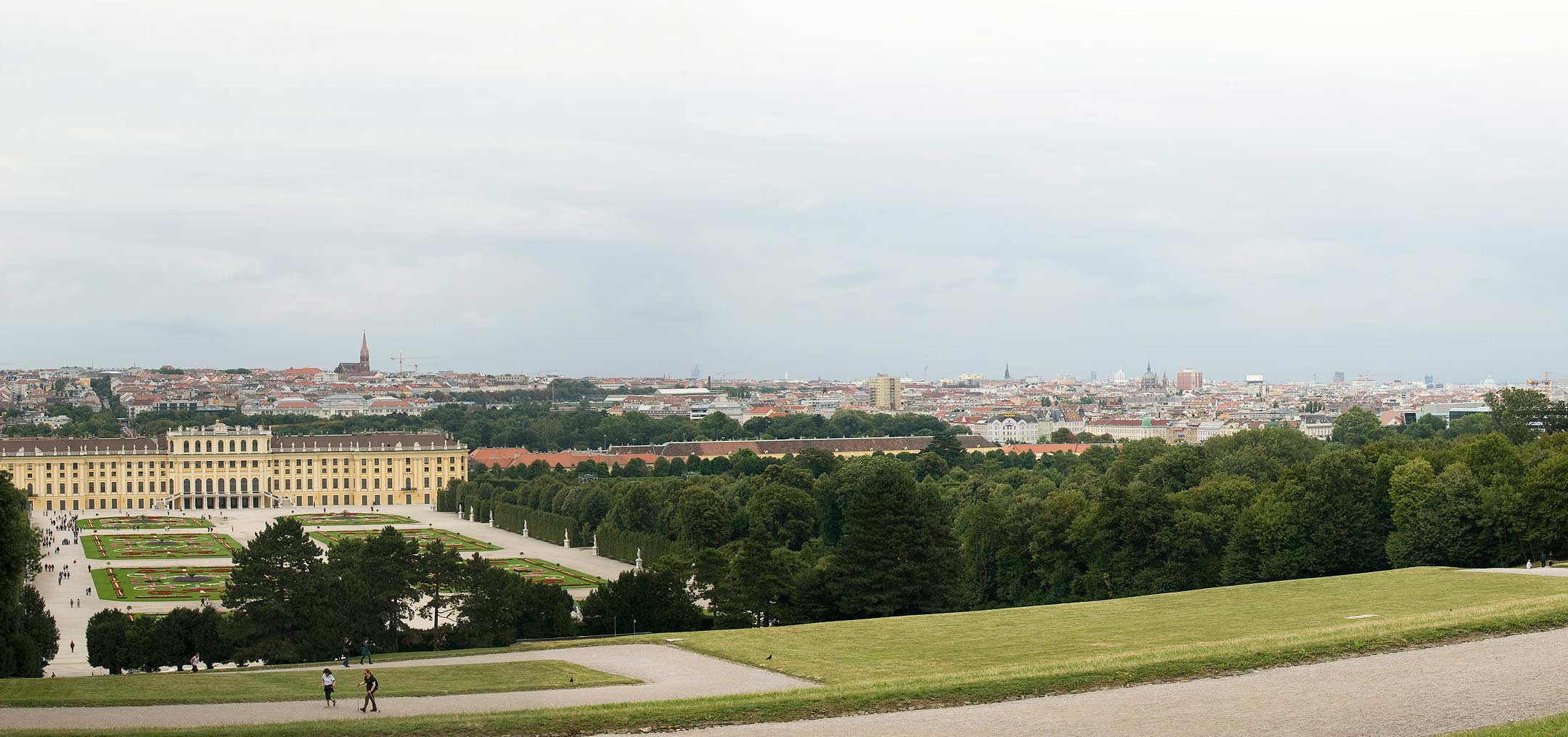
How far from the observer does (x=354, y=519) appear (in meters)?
85.8

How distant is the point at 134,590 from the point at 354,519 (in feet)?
119

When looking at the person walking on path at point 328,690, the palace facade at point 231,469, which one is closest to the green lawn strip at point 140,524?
the palace facade at point 231,469

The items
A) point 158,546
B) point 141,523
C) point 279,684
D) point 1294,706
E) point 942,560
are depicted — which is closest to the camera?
point 1294,706

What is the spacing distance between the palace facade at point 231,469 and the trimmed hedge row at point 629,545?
39.1m

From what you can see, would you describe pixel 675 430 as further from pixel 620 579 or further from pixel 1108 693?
pixel 1108 693

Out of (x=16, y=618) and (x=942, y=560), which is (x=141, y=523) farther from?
(x=942, y=560)

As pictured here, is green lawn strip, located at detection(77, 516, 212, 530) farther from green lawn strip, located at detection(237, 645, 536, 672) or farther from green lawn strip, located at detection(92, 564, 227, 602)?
green lawn strip, located at detection(237, 645, 536, 672)

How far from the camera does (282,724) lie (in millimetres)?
18219

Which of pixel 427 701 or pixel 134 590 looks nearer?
pixel 427 701

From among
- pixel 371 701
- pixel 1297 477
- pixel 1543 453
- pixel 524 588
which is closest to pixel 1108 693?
pixel 371 701

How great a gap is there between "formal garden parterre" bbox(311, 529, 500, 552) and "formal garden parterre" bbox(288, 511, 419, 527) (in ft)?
21.5

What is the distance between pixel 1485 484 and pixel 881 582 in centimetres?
1660

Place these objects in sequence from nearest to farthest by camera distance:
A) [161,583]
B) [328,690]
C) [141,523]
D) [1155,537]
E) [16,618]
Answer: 1. [328,690]
2. [16,618]
3. [1155,537]
4. [161,583]
5. [141,523]

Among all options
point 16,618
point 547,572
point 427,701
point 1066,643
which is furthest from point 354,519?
point 427,701
